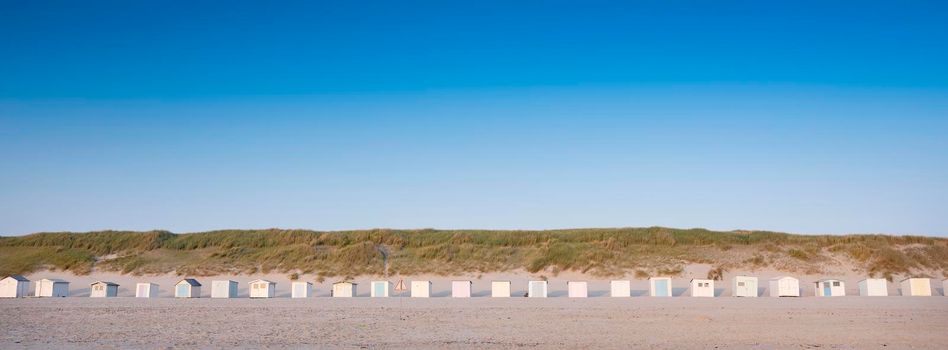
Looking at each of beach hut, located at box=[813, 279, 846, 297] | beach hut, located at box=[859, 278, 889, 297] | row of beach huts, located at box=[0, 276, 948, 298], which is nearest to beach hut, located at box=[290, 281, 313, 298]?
row of beach huts, located at box=[0, 276, 948, 298]

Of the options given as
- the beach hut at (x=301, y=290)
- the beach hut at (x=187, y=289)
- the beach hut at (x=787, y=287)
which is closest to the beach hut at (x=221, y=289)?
the beach hut at (x=187, y=289)

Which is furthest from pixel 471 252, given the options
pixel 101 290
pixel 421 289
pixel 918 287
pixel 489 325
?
pixel 489 325

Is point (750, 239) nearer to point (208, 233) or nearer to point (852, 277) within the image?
point (852, 277)

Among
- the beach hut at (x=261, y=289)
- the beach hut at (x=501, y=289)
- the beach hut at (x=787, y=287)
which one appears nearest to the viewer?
the beach hut at (x=787, y=287)

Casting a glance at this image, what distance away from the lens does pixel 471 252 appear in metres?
46.2

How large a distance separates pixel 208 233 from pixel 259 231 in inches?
138

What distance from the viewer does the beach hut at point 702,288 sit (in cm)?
3300

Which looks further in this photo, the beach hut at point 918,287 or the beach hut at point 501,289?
the beach hut at point 501,289

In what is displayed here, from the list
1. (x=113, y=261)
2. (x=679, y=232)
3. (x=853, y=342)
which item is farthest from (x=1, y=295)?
(x=679, y=232)

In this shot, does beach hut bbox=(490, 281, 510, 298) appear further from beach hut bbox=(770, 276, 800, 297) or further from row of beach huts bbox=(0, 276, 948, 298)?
beach hut bbox=(770, 276, 800, 297)

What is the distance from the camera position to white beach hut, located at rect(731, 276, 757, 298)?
111ft

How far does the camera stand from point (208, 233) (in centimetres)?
5522

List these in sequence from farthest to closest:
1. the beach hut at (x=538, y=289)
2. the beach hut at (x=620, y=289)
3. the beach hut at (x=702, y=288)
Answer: the beach hut at (x=538, y=289), the beach hut at (x=620, y=289), the beach hut at (x=702, y=288)

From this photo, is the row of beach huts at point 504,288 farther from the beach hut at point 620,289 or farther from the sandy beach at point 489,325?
the sandy beach at point 489,325
